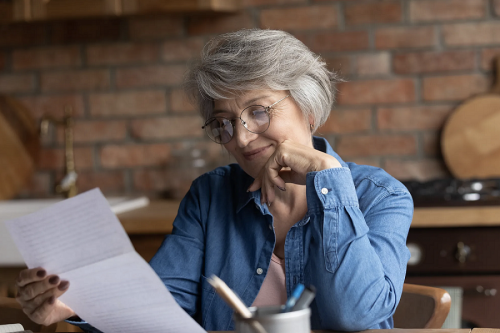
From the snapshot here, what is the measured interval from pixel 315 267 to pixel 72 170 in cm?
166

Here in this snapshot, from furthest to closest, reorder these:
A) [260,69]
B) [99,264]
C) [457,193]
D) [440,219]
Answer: [457,193], [440,219], [260,69], [99,264]

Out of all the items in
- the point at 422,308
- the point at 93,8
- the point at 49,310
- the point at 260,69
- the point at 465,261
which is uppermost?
the point at 93,8

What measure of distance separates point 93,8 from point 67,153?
24.3 inches

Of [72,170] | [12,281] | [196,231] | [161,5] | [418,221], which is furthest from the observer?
[72,170]

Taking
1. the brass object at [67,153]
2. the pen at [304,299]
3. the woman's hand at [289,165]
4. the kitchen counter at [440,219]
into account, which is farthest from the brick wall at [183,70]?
the pen at [304,299]

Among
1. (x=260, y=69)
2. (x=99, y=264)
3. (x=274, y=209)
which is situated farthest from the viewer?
(x=274, y=209)

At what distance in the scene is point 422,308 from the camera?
1.31m

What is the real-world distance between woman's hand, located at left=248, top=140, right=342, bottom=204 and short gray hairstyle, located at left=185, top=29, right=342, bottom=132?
5.6 inches

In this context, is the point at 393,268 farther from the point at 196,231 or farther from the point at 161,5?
the point at 161,5

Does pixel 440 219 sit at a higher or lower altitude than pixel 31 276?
lower

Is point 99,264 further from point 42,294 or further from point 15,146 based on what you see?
point 15,146

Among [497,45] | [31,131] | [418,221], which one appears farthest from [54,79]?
[497,45]

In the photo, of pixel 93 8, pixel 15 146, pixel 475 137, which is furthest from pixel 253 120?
pixel 15 146

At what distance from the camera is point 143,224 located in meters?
2.01
